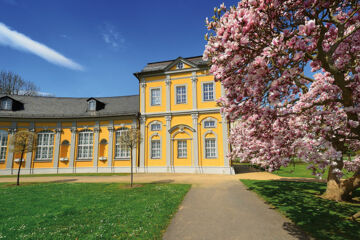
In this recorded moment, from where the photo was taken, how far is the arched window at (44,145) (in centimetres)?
2134

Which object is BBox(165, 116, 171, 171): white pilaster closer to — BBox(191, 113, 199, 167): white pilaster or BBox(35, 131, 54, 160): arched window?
BBox(191, 113, 199, 167): white pilaster

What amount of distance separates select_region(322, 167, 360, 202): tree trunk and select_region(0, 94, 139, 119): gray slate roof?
17678mm

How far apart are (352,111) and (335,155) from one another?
4.25 ft

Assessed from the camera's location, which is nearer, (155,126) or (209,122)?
(209,122)

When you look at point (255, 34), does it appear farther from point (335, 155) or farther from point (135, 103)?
point (135, 103)

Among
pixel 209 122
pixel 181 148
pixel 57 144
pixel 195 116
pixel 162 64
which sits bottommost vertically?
pixel 181 148

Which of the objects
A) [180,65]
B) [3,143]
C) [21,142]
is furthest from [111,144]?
[3,143]

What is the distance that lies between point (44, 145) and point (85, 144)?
492 cm

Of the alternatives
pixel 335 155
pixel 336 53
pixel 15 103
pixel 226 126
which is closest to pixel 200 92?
pixel 226 126

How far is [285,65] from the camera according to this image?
314 centimetres

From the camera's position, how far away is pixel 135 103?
23.3 m

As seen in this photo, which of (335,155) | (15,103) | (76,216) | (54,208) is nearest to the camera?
(335,155)

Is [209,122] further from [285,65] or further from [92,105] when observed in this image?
[285,65]

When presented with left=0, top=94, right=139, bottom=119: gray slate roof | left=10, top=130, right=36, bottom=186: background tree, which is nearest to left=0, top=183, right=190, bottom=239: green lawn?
left=10, top=130, right=36, bottom=186: background tree
